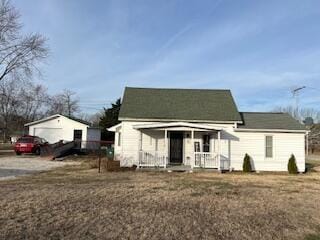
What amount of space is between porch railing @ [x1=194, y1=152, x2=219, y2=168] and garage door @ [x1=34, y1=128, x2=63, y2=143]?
21.4 meters

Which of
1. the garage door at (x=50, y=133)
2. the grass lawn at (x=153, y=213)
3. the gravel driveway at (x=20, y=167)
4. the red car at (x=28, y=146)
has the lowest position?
the grass lawn at (x=153, y=213)

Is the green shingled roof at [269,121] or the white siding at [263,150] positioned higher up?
the green shingled roof at [269,121]

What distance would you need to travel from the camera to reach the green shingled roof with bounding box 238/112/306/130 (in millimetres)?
23094

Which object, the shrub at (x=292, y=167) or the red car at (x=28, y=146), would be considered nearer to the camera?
the shrub at (x=292, y=167)

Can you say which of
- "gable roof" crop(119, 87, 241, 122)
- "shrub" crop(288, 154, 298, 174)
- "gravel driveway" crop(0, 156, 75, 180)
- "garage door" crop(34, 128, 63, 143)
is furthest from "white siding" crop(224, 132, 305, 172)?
"garage door" crop(34, 128, 63, 143)

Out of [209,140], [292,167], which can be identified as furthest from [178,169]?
[292,167]

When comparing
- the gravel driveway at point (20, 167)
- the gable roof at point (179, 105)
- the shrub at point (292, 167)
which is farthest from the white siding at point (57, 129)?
the shrub at point (292, 167)

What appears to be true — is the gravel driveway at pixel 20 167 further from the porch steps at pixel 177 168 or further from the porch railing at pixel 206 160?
the porch railing at pixel 206 160

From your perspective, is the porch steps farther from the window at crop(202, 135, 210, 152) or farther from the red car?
the red car

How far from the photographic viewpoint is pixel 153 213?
873 centimetres

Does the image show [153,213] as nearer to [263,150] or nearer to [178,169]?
[178,169]

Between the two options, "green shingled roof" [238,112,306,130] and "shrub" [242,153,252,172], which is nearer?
"shrub" [242,153,252,172]

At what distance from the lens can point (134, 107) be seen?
80.0 ft

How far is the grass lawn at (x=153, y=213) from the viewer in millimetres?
7105
